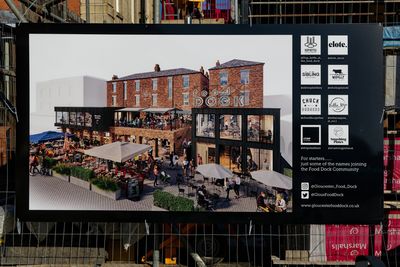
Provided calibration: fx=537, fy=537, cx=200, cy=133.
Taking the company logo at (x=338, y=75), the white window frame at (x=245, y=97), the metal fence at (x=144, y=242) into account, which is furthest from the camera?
the metal fence at (x=144, y=242)

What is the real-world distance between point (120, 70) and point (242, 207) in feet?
7.82

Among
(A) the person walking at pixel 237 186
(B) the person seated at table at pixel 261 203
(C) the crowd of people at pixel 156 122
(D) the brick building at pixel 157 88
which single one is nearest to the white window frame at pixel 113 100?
(D) the brick building at pixel 157 88

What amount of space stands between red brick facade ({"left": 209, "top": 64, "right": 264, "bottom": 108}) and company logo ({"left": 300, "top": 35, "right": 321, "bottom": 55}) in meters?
0.60

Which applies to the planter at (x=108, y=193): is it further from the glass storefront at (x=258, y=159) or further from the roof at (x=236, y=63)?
the roof at (x=236, y=63)

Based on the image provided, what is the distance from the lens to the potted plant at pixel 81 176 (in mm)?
7141

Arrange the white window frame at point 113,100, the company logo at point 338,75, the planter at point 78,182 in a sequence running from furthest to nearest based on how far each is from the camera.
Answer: the planter at point 78,182
the white window frame at point 113,100
the company logo at point 338,75

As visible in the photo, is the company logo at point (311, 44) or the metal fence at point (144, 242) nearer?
the company logo at point (311, 44)

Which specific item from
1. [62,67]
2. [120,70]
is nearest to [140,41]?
[120,70]

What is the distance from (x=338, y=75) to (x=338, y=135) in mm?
760

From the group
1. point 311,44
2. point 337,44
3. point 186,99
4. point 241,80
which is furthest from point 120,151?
point 337,44

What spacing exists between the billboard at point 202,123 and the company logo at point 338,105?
18mm

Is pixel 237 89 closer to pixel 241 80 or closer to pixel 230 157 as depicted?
pixel 241 80

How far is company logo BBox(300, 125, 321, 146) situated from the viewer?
22.4 feet

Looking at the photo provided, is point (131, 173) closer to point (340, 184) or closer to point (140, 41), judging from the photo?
point (140, 41)
